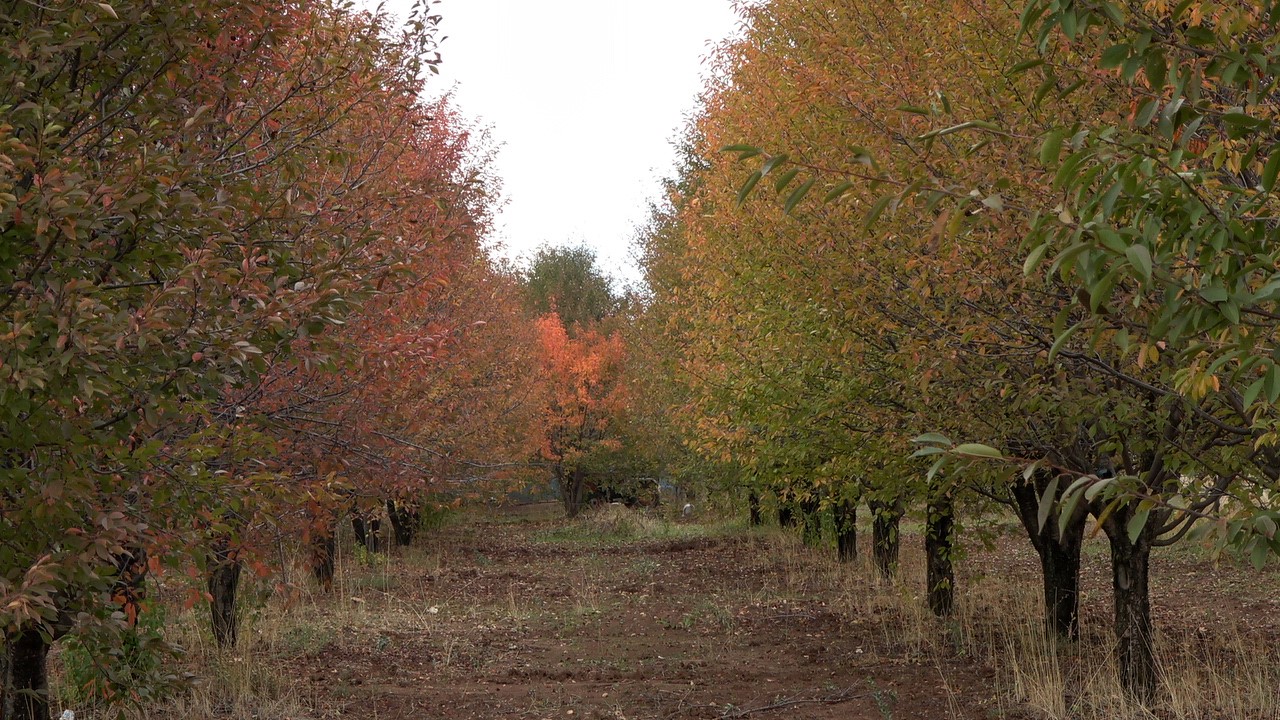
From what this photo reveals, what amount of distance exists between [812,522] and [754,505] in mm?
6119

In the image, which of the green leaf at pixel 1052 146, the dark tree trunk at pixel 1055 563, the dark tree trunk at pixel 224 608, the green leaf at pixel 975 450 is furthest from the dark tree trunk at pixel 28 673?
the dark tree trunk at pixel 1055 563

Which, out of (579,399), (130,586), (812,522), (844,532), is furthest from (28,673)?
(579,399)

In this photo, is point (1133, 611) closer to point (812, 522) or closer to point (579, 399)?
point (812, 522)

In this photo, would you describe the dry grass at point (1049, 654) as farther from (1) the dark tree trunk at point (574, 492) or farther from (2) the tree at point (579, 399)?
(1) the dark tree trunk at point (574, 492)

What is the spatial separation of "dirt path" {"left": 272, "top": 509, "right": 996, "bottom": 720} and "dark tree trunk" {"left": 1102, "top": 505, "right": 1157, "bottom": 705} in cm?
118

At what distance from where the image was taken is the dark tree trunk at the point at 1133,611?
28.5 ft

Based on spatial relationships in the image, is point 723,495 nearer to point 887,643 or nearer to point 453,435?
point 453,435

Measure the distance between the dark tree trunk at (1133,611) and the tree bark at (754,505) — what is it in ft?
48.8

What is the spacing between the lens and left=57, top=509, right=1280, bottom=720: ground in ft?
30.7

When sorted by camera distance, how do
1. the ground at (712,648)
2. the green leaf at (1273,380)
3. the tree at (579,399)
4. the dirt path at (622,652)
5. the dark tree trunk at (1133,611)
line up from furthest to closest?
the tree at (579,399), the dirt path at (622,652), the ground at (712,648), the dark tree trunk at (1133,611), the green leaf at (1273,380)

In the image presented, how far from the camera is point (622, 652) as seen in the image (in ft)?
42.4

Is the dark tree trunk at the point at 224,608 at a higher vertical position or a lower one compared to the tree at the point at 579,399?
lower

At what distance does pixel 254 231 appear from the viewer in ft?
16.7

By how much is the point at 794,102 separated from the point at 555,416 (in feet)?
95.6
